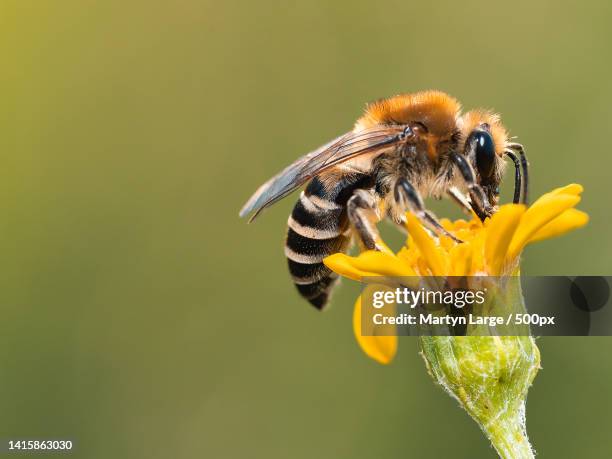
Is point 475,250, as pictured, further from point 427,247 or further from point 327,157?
point 327,157

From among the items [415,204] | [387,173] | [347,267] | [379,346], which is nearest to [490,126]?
[387,173]

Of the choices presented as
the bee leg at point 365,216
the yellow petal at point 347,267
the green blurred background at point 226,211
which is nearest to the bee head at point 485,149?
the bee leg at point 365,216

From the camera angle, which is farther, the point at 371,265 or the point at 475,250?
the point at 475,250

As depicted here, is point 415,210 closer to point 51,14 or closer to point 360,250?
point 360,250

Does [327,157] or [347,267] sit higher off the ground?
[327,157]

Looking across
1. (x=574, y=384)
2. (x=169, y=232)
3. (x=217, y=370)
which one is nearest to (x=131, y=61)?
(x=169, y=232)

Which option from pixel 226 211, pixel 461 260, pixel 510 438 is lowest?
pixel 510 438

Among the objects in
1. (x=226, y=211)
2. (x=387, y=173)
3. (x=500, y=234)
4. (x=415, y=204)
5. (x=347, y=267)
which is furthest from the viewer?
(x=226, y=211)
